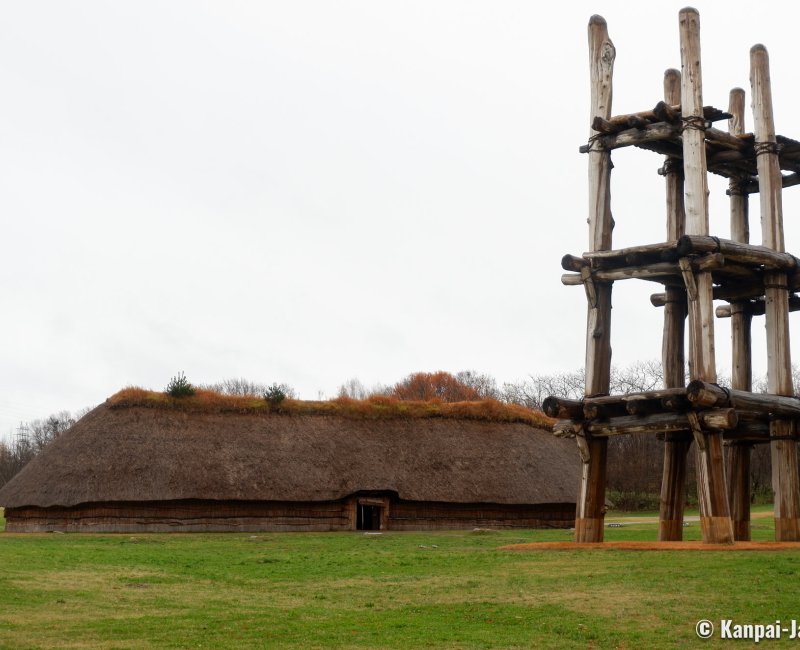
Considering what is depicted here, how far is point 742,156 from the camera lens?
25.7m

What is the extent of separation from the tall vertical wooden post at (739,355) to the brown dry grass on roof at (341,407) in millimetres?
20285

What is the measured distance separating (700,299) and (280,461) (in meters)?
21.5

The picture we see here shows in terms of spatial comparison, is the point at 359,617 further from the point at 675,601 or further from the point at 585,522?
the point at 585,522

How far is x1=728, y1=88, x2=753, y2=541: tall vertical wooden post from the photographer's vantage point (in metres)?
26.1

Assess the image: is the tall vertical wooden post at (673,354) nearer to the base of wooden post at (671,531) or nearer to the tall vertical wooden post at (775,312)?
the base of wooden post at (671,531)

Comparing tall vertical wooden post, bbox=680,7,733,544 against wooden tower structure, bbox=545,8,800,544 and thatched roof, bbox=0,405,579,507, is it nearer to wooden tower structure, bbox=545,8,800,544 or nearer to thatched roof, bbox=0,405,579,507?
wooden tower structure, bbox=545,8,800,544

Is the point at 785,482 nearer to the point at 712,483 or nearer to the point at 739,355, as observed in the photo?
the point at 712,483

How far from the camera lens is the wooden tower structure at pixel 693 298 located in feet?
73.7

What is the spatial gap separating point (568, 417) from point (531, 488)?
752 inches

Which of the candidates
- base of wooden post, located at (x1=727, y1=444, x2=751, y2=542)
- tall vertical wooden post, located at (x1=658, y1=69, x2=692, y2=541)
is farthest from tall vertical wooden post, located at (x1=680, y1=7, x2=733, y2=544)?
base of wooden post, located at (x1=727, y1=444, x2=751, y2=542)

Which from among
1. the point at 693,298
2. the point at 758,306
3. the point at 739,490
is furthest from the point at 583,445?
the point at 758,306

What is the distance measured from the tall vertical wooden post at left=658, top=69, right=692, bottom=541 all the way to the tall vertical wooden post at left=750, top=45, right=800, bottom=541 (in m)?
1.91

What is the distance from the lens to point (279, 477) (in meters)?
39.6

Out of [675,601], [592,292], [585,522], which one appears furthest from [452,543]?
[675,601]
